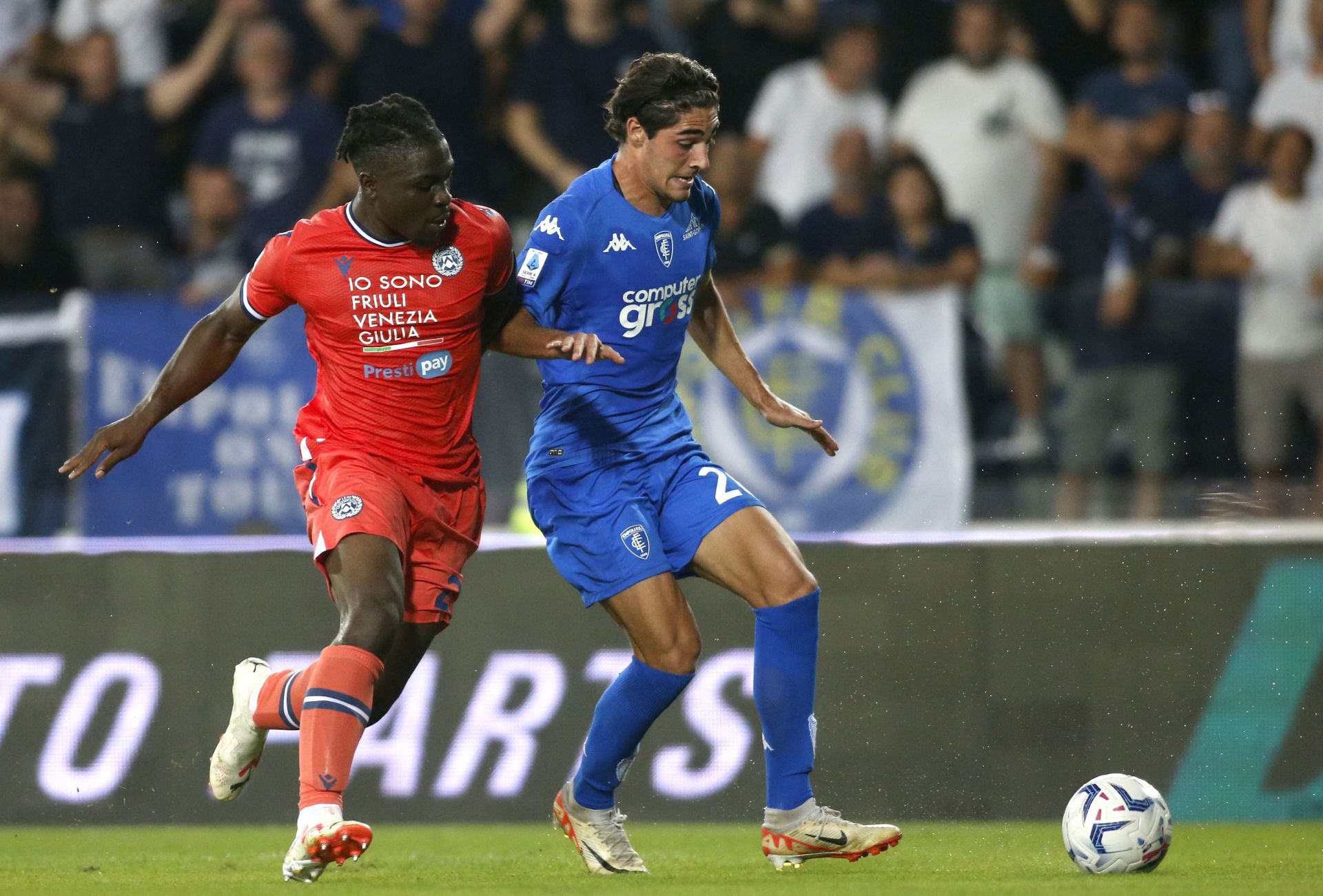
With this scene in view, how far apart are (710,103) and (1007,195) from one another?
15.6 ft

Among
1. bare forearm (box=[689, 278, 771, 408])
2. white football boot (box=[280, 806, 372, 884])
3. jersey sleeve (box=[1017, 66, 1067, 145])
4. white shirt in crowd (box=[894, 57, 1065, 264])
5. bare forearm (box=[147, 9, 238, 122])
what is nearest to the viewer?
white football boot (box=[280, 806, 372, 884])

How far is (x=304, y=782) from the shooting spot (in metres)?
4.75

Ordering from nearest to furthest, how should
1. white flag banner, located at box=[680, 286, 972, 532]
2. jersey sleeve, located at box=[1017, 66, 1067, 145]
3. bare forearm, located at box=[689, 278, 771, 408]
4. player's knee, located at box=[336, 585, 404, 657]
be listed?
player's knee, located at box=[336, 585, 404, 657] → bare forearm, located at box=[689, 278, 771, 408] → white flag banner, located at box=[680, 286, 972, 532] → jersey sleeve, located at box=[1017, 66, 1067, 145]

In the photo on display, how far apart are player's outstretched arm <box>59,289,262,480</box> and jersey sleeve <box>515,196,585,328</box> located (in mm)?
833

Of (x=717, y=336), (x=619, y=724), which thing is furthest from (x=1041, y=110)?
(x=619, y=724)

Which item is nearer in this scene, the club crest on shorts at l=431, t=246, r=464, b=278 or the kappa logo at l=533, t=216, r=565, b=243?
the club crest on shorts at l=431, t=246, r=464, b=278

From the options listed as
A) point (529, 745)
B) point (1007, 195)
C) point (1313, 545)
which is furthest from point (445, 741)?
point (1007, 195)

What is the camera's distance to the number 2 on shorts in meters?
5.61

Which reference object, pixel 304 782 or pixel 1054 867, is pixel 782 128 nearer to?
pixel 1054 867

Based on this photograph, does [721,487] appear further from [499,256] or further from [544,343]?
[499,256]

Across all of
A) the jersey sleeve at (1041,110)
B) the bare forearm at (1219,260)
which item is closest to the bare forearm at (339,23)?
the jersey sleeve at (1041,110)

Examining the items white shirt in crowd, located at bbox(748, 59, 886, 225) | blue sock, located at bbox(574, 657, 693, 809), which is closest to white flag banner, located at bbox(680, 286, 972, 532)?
white shirt in crowd, located at bbox(748, 59, 886, 225)

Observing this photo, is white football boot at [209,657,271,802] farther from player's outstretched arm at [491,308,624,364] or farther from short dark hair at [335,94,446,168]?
short dark hair at [335,94,446,168]

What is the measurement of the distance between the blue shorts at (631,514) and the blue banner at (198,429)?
9.34 ft
